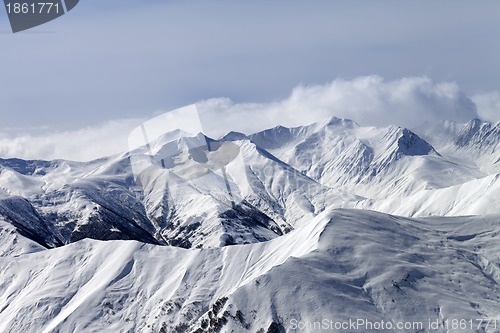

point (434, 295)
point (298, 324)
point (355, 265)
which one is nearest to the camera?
point (298, 324)

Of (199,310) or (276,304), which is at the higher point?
(276,304)

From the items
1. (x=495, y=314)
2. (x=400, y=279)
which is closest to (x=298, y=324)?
(x=400, y=279)

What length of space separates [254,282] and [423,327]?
41.5m

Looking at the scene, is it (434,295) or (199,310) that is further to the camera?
(199,310)

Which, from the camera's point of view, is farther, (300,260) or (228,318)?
(300,260)

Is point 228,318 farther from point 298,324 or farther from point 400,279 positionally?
point 400,279

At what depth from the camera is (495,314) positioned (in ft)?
562

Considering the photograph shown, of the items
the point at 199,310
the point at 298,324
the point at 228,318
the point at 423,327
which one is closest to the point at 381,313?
the point at 423,327

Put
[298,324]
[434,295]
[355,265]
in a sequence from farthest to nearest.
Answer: [355,265] < [434,295] < [298,324]

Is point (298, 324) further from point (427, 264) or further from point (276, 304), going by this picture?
point (427, 264)

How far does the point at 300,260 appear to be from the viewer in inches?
7333

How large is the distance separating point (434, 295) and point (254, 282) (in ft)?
146

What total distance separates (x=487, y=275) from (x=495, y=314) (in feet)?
83.7

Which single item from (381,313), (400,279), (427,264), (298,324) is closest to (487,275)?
(427,264)
